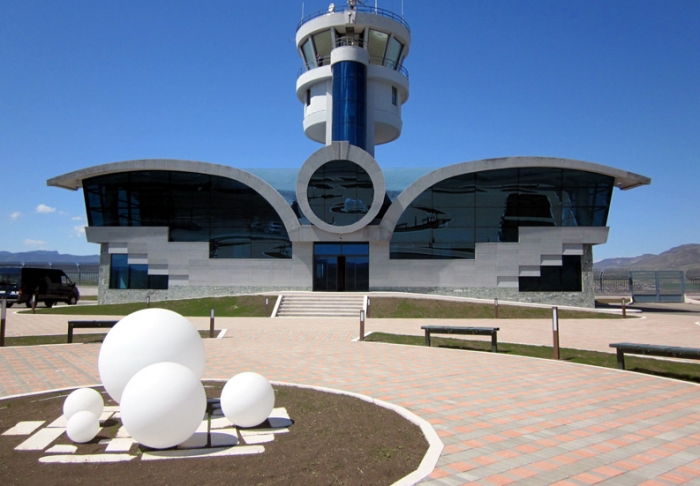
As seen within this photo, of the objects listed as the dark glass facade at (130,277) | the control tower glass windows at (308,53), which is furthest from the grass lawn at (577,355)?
the control tower glass windows at (308,53)

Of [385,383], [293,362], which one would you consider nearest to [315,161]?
[293,362]

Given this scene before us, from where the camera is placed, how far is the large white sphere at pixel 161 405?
18.3 feet

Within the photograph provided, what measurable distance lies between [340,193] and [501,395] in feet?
89.1

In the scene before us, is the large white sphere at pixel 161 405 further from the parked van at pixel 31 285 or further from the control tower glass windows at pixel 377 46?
the control tower glass windows at pixel 377 46

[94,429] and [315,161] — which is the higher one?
[315,161]

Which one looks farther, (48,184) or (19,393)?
(48,184)

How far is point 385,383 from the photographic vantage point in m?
10.0

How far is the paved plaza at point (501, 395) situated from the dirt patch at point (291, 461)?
1.83 feet

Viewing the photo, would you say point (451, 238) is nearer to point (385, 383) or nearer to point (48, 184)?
point (385, 383)

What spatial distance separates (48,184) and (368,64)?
2648 centimetres

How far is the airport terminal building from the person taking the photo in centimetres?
3516

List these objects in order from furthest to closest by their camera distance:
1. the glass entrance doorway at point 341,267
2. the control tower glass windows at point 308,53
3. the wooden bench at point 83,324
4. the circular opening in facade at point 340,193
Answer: the control tower glass windows at point 308,53 < the glass entrance doorway at point 341,267 < the circular opening in facade at point 340,193 < the wooden bench at point 83,324

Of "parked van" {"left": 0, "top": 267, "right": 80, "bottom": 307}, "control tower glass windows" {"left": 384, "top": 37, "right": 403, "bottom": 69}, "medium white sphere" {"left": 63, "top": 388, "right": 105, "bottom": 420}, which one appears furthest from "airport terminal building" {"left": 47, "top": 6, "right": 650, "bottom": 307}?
"medium white sphere" {"left": 63, "top": 388, "right": 105, "bottom": 420}

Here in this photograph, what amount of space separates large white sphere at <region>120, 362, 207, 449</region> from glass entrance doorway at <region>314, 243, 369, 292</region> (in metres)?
30.6
